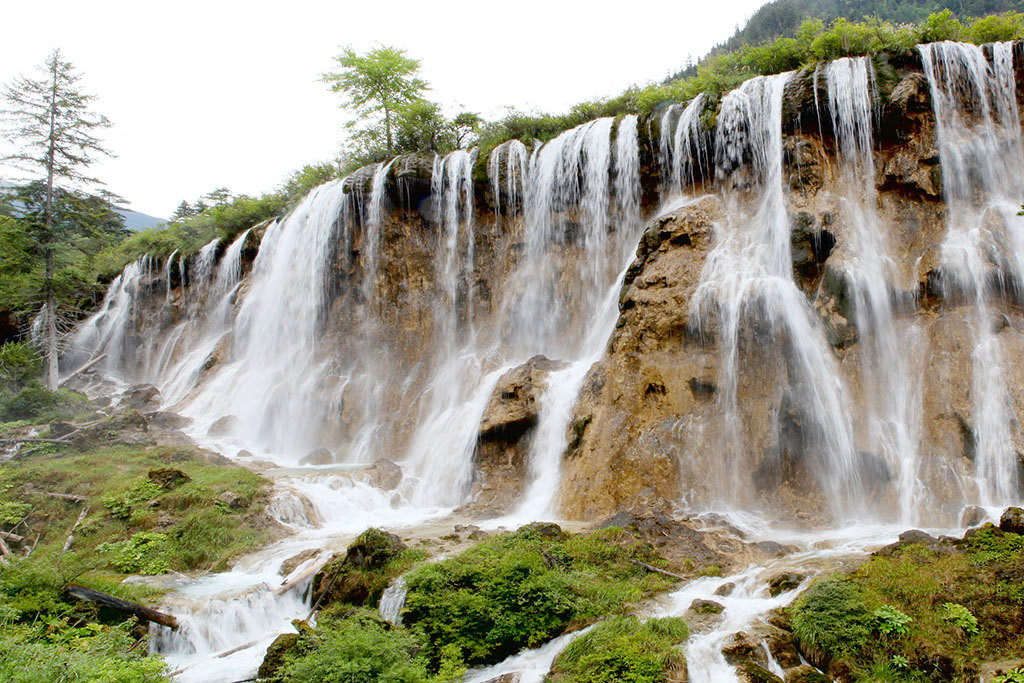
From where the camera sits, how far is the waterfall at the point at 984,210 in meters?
10.5

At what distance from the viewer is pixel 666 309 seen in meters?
13.2

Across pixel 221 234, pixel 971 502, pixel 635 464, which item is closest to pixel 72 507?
pixel 635 464

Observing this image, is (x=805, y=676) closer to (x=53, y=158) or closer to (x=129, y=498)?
(x=129, y=498)

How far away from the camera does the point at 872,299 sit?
12516 mm

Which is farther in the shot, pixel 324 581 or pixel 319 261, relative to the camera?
pixel 319 261

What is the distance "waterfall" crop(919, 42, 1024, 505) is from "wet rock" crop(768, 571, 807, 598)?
5125 mm

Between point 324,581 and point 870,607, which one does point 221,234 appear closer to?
point 324,581

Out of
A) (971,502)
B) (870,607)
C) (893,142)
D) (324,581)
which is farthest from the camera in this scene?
(893,142)

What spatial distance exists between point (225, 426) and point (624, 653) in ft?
62.9

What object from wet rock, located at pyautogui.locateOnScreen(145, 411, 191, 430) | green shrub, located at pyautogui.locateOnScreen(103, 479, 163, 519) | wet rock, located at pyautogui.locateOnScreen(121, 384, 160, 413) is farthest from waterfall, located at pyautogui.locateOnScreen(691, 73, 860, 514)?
wet rock, located at pyautogui.locateOnScreen(121, 384, 160, 413)

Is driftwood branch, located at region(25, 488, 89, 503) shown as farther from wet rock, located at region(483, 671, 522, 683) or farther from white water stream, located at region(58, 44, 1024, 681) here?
wet rock, located at region(483, 671, 522, 683)

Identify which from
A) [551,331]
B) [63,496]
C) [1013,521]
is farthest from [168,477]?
[1013,521]

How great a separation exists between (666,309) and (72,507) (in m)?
13.0

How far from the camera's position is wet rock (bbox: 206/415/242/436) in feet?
68.4
